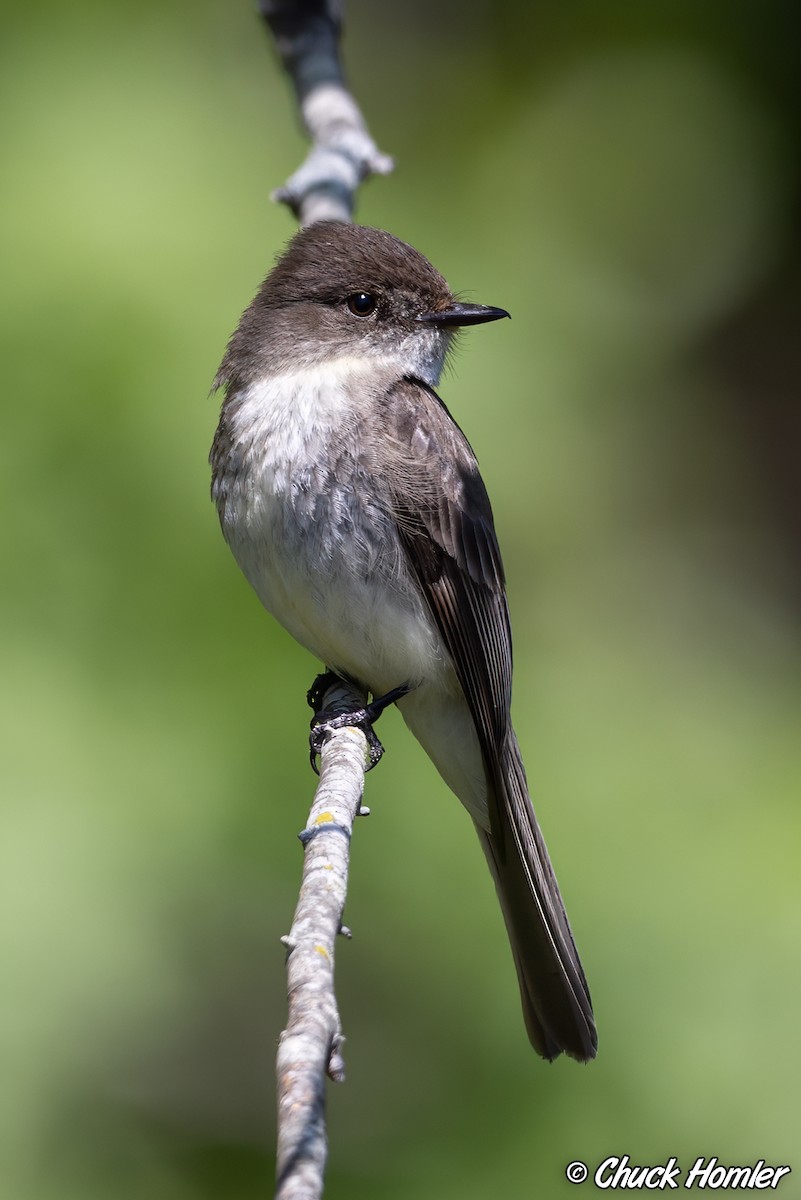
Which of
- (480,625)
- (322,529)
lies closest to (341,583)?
(322,529)

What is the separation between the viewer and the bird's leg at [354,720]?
3.04 m

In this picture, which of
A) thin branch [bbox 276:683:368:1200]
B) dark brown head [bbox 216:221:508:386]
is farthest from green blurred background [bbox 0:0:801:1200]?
thin branch [bbox 276:683:368:1200]

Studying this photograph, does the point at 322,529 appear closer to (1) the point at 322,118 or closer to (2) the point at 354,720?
(2) the point at 354,720

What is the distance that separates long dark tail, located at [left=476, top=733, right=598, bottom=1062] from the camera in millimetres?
2922


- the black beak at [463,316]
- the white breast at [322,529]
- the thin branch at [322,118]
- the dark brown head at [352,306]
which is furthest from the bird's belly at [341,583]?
the thin branch at [322,118]

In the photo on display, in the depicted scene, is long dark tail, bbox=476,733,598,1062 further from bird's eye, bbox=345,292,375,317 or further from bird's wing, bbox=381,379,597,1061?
bird's eye, bbox=345,292,375,317

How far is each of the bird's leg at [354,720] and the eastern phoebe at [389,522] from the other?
0.05m

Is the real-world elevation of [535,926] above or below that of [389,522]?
below

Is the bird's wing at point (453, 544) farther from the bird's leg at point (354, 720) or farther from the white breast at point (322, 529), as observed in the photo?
the bird's leg at point (354, 720)

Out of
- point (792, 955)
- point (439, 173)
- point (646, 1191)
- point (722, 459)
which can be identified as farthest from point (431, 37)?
point (646, 1191)

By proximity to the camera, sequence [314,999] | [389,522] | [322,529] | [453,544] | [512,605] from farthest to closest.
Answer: [512,605] → [453,544] → [389,522] → [322,529] → [314,999]

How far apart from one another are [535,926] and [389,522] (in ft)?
3.20

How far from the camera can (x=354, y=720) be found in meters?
3.06

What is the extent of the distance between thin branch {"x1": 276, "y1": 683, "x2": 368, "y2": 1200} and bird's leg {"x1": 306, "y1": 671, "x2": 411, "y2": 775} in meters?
0.54
